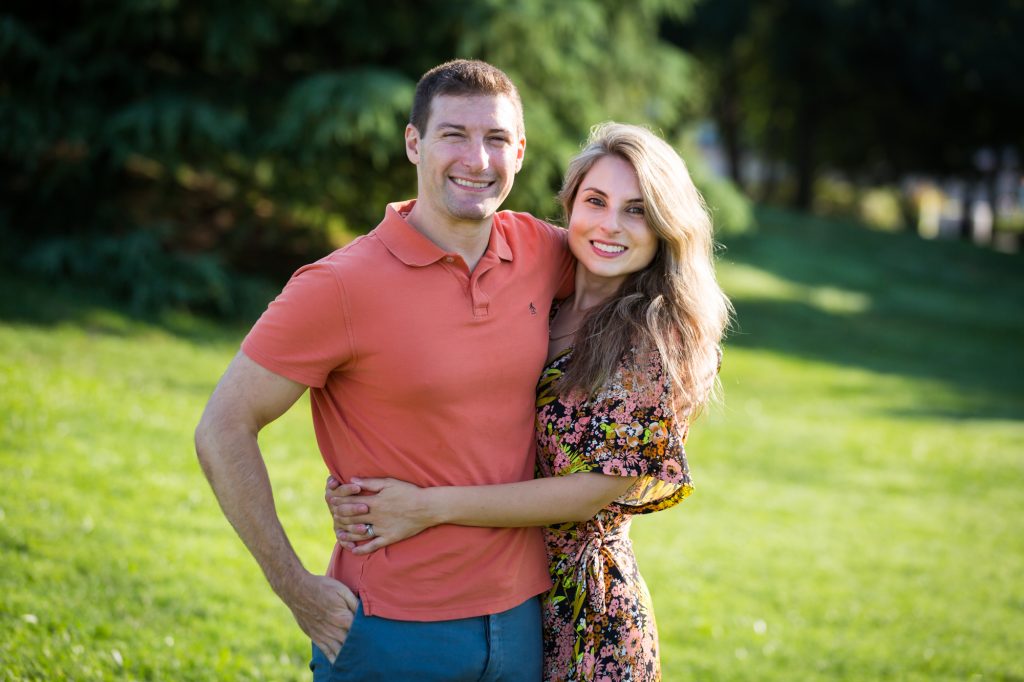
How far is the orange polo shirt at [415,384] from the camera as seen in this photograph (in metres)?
2.48

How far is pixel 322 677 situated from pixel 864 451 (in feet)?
31.5

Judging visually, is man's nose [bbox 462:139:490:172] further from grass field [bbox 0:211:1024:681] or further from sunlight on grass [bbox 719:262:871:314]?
sunlight on grass [bbox 719:262:871:314]

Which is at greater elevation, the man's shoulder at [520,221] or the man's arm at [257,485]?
the man's shoulder at [520,221]

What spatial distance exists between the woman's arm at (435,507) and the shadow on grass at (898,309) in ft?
39.7

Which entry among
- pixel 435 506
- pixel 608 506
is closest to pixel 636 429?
pixel 608 506

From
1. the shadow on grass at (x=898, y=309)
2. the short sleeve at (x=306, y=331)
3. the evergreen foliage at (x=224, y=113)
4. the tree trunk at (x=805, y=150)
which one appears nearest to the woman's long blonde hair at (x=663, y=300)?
the short sleeve at (x=306, y=331)

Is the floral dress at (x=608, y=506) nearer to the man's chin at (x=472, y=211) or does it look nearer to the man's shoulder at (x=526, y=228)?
the man's shoulder at (x=526, y=228)

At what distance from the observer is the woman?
2.63 m

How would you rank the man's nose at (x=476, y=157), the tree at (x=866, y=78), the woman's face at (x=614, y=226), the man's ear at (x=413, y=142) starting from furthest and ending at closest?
the tree at (x=866, y=78), the woman's face at (x=614, y=226), the man's ear at (x=413, y=142), the man's nose at (x=476, y=157)

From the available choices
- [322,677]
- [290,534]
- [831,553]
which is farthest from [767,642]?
[322,677]

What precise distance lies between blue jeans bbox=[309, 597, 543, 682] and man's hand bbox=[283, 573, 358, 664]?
0.03 metres

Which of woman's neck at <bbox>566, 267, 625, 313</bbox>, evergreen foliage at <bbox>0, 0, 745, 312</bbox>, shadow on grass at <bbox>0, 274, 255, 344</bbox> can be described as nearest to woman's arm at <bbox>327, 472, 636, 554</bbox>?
woman's neck at <bbox>566, 267, 625, 313</bbox>

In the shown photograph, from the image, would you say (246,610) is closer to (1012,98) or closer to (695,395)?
(695,395)

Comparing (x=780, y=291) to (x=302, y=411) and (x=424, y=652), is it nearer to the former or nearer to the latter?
(x=302, y=411)
